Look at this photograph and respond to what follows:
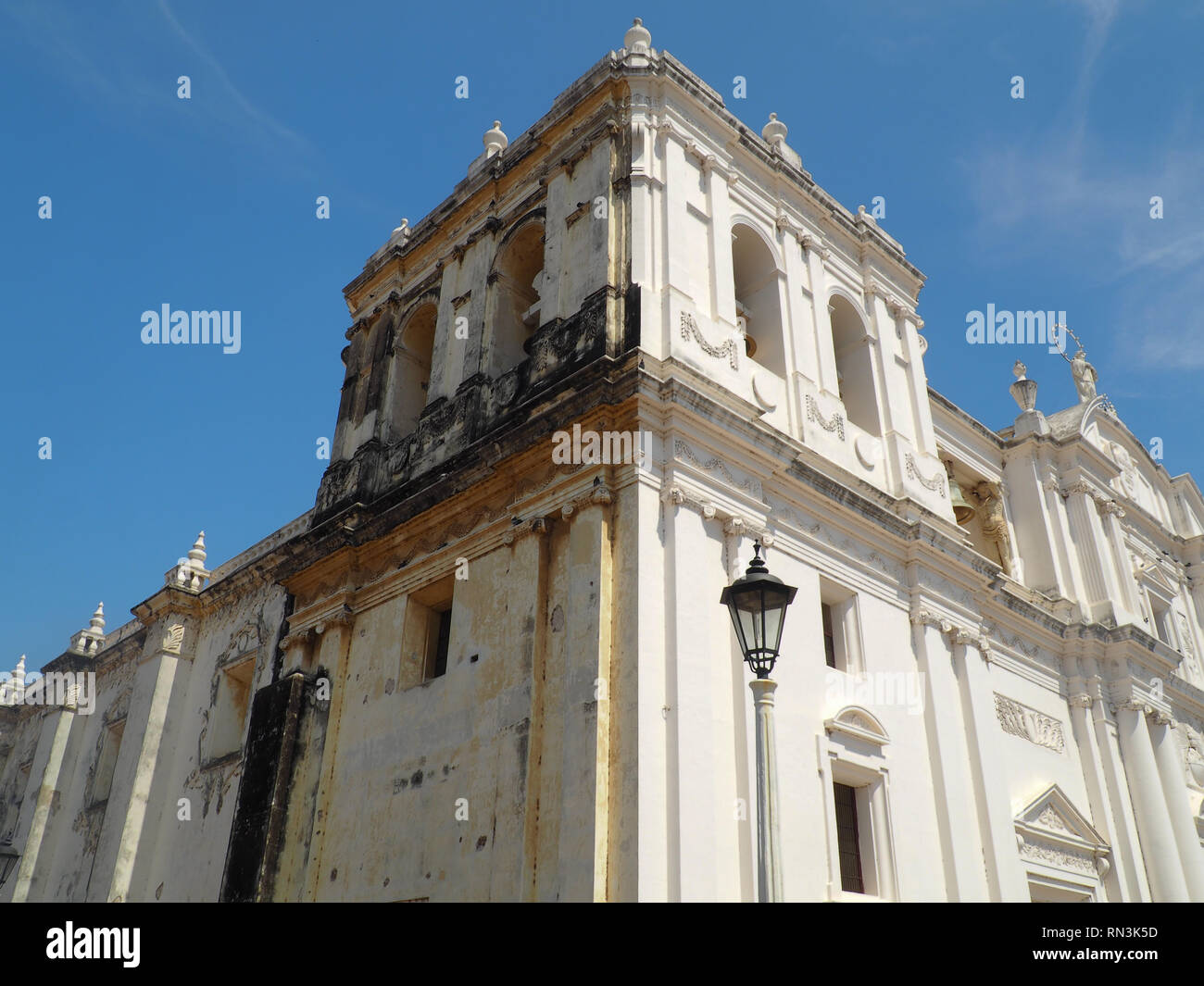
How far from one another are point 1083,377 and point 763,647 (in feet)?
69.1

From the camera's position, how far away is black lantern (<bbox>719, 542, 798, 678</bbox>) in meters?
7.77

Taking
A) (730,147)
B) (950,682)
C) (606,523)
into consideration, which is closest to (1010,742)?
(950,682)

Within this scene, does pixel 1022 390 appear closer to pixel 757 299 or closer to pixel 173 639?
pixel 757 299

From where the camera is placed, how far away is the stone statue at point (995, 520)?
20766mm

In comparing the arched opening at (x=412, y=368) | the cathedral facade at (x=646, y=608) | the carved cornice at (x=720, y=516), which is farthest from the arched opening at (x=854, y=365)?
the arched opening at (x=412, y=368)

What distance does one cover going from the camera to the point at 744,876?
10602 mm

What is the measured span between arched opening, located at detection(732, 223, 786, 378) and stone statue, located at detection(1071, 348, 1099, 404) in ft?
40.1

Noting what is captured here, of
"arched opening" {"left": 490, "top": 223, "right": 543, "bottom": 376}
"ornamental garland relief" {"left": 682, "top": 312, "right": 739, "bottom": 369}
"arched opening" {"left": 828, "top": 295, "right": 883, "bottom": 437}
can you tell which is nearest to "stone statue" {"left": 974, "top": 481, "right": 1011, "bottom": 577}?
"arched opening" {"left": 828, "top": 295, "right": 883, "bottom": 437}

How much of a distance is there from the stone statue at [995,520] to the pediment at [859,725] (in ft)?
28.1

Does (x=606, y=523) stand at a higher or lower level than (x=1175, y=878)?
higher

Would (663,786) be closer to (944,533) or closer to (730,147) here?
(944,533)

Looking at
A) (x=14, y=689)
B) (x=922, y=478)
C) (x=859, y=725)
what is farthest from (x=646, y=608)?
(x=14, y=689)

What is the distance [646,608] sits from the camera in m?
11.2
